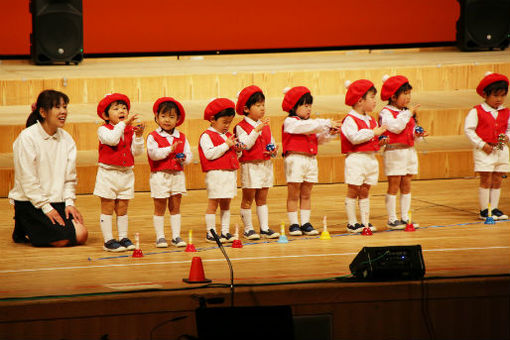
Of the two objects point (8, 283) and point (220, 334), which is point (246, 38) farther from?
point (220, 334)

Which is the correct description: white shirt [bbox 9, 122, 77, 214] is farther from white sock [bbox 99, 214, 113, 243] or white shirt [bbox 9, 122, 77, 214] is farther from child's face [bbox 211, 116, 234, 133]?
child's face [bbox 211, 116, 234, 133]

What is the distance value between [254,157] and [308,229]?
27.1 inches

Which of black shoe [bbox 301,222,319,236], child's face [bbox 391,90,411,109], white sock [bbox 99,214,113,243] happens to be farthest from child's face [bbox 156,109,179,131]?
child's face [bbox 391,90,411,109]

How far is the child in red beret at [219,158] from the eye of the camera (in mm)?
5537

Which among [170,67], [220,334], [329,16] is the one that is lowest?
[220,334]

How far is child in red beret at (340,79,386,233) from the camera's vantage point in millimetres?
5824

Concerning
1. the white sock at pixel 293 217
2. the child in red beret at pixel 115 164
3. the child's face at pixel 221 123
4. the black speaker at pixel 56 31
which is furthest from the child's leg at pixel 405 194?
the black speaker at pixel 56 31

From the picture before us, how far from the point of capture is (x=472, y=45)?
9.99 meters

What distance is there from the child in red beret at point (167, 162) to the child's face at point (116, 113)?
217 mm

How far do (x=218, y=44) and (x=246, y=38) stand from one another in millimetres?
391

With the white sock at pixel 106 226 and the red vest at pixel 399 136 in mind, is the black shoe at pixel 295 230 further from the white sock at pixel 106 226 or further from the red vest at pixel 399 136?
the white sock at pixel 106 226

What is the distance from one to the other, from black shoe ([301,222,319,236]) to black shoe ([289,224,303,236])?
0.11 feet

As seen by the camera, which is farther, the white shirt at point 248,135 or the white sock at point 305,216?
the white sock at point 305,216

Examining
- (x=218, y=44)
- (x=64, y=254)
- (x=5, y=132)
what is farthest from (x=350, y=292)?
(x=218, y=44)
